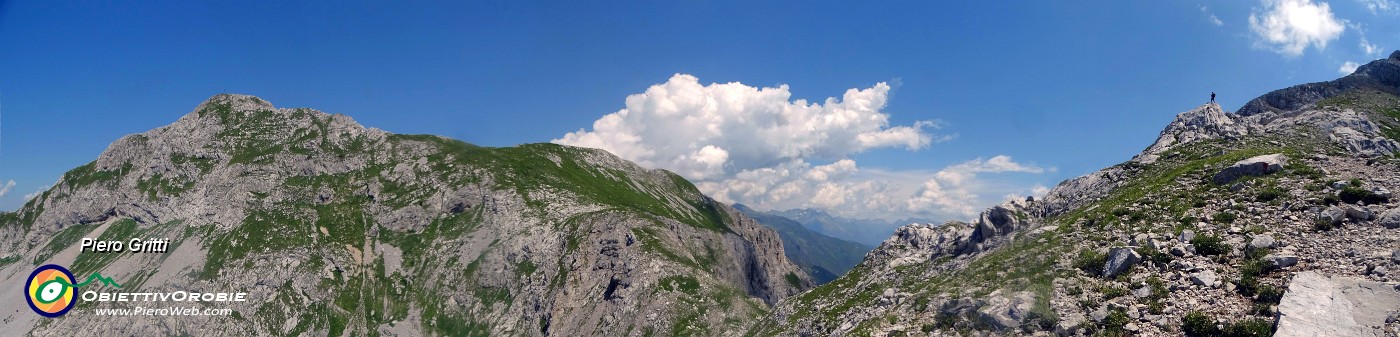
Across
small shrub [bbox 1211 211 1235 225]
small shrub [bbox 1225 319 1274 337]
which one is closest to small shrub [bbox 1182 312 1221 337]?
small shrub [bbox 1225 319 1274 337]

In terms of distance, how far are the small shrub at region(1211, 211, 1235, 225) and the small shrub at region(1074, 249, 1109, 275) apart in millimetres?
6539

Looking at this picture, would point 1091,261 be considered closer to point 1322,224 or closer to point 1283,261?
point 1283,261

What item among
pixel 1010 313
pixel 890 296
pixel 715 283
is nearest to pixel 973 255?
pixel 890 296

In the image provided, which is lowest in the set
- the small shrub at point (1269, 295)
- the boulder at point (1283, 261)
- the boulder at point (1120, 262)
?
the small shrub at point (1269, 295)

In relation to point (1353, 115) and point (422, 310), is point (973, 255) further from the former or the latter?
point (422, 310)

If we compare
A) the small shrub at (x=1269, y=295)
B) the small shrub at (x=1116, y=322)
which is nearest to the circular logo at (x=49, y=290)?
the small shrub at (x=1116, y=322)

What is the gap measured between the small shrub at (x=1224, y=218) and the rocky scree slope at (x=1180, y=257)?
158 mm

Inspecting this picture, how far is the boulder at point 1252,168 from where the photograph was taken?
123 ft

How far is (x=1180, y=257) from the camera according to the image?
28656mm

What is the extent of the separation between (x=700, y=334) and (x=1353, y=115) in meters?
105

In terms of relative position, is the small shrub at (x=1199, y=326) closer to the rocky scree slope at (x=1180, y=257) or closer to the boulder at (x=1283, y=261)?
the rocky scree slope at (x=1180, y=257)

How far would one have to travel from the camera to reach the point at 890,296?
152 feet

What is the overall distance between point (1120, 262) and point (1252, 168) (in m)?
18.1

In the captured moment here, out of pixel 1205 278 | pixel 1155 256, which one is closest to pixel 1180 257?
pixel 1155 256
